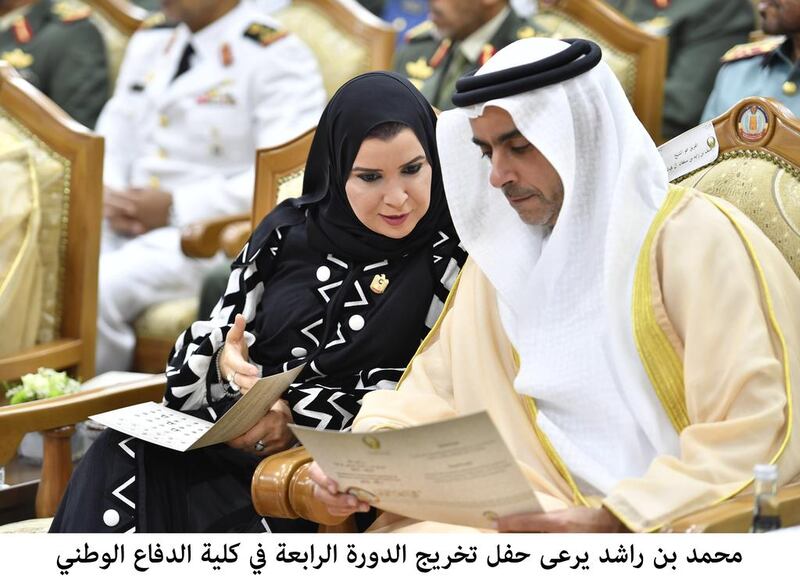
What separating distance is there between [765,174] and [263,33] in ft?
8.50

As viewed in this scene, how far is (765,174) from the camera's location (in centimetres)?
208

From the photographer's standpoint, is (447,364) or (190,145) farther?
(190,145)

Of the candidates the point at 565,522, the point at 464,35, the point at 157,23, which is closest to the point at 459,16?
the point at 464,35

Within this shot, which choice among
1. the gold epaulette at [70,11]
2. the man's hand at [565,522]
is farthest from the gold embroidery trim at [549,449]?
the gold epaulette at [70,11]

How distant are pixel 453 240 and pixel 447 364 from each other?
33 centimetres

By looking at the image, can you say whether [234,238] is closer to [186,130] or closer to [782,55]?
[186,130]

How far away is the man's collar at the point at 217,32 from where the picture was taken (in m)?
4.41

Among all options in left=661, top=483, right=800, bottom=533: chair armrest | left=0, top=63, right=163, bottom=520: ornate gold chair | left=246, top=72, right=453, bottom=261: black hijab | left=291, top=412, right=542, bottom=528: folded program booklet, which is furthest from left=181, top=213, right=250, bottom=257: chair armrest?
left=661, top=483, right=800, bottom=533: chair armrest

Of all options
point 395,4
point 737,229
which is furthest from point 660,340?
point 395,4

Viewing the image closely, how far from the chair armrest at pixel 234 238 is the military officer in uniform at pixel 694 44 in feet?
4.60

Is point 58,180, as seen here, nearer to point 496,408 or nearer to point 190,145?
point 190,145

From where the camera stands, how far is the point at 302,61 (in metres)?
4.15

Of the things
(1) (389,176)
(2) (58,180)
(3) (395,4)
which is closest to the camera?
(1) (389,176)

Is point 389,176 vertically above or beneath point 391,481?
above
